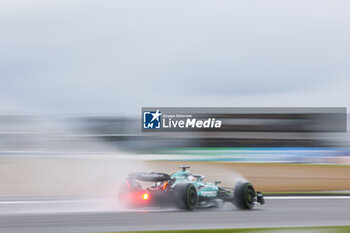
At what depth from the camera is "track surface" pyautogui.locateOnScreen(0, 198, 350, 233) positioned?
840cm

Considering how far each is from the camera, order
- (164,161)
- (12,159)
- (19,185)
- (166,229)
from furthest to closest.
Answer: (12,159)
(164,161)
(19,185)
(166,229)

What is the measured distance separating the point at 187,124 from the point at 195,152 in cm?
262

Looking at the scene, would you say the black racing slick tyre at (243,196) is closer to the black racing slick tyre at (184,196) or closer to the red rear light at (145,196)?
the black racing slick tyre at (184,196)

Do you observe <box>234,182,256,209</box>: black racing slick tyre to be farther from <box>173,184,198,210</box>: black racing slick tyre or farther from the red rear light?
the red rear light

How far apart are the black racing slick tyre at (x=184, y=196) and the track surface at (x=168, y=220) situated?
182 millimetres

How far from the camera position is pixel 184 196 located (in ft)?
34.7

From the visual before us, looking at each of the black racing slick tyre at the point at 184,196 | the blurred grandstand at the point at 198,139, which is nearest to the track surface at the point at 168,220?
the black racing slick tyre at the point at 184,196

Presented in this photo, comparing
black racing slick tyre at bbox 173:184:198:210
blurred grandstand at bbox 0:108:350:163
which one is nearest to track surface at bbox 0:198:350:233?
black racing slick tyre at bbox 173:184:198:210

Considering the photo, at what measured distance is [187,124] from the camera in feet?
104

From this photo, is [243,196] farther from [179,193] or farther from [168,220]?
[168,220]

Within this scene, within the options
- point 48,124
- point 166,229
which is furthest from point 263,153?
point 166,229

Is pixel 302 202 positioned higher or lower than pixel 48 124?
lower

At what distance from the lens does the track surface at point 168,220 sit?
27.6 ft

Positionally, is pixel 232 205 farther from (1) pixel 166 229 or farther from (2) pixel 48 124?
(2) pixel 48 124
